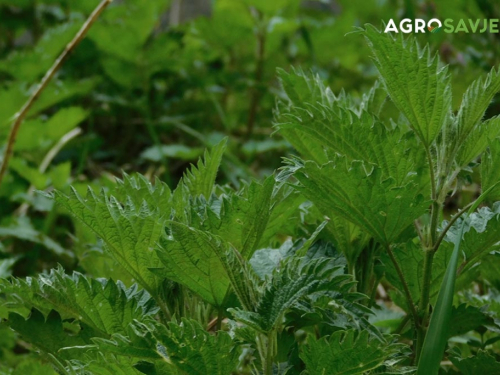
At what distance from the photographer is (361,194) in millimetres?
524

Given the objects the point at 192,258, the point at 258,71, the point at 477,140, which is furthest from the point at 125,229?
the point at 258,71

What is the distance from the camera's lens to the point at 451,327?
25.2 inches

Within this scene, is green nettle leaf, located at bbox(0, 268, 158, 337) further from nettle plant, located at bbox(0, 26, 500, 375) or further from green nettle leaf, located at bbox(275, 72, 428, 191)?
green nettle leaf, located at bbox(275, 72, 428, 191)

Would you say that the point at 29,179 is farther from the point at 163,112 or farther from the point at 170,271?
the point at 170,271

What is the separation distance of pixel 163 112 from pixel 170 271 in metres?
1.54

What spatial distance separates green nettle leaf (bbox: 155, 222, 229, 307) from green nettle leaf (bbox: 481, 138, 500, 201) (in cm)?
21

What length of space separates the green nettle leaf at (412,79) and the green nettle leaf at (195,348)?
231 millimetres

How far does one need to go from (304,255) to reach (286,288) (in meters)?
0.08

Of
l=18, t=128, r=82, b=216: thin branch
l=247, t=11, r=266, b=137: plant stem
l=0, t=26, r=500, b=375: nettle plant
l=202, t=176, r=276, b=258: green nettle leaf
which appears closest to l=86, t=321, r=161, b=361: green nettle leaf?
l=0, t=26, r=500, b=375: nettle plant

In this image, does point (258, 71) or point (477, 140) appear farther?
point (258, 71)

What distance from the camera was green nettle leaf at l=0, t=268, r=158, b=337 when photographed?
1.89ft

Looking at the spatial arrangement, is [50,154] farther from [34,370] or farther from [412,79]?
[412,79]

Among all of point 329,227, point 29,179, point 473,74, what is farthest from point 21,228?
point 473,74

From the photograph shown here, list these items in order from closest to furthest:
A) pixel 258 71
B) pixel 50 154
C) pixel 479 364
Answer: pixel 479 364 → pixel 50 154 → pixel 258 71
